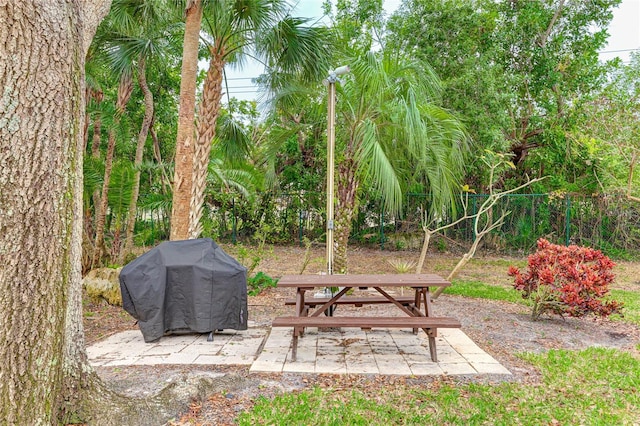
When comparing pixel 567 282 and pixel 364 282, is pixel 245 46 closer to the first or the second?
pixel 364 282

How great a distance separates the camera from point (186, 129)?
20.5 ft

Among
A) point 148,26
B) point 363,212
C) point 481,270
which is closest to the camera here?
point 148,26

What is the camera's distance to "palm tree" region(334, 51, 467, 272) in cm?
686

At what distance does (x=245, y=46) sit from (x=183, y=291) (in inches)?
178

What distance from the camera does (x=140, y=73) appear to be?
9023 mm

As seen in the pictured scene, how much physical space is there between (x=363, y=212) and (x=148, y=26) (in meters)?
9.15

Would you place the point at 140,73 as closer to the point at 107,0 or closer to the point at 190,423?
the point at 107,0

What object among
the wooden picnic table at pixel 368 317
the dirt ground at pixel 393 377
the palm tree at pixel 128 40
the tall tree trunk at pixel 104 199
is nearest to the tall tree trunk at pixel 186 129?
the palm tree at pixel 128 40

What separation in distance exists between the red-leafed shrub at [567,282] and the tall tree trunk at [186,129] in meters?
4.63

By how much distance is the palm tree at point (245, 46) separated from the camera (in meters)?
6.84

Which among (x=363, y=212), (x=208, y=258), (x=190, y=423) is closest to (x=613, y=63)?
(x=363, y=212)

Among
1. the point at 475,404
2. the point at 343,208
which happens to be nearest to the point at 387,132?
the point at 343,208

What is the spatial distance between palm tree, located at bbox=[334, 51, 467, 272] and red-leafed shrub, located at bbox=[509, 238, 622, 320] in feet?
7.55

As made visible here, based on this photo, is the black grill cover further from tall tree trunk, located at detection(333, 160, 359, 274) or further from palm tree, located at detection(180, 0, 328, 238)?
tall tree trunk, located at detection(333, 160, 359, 274)
